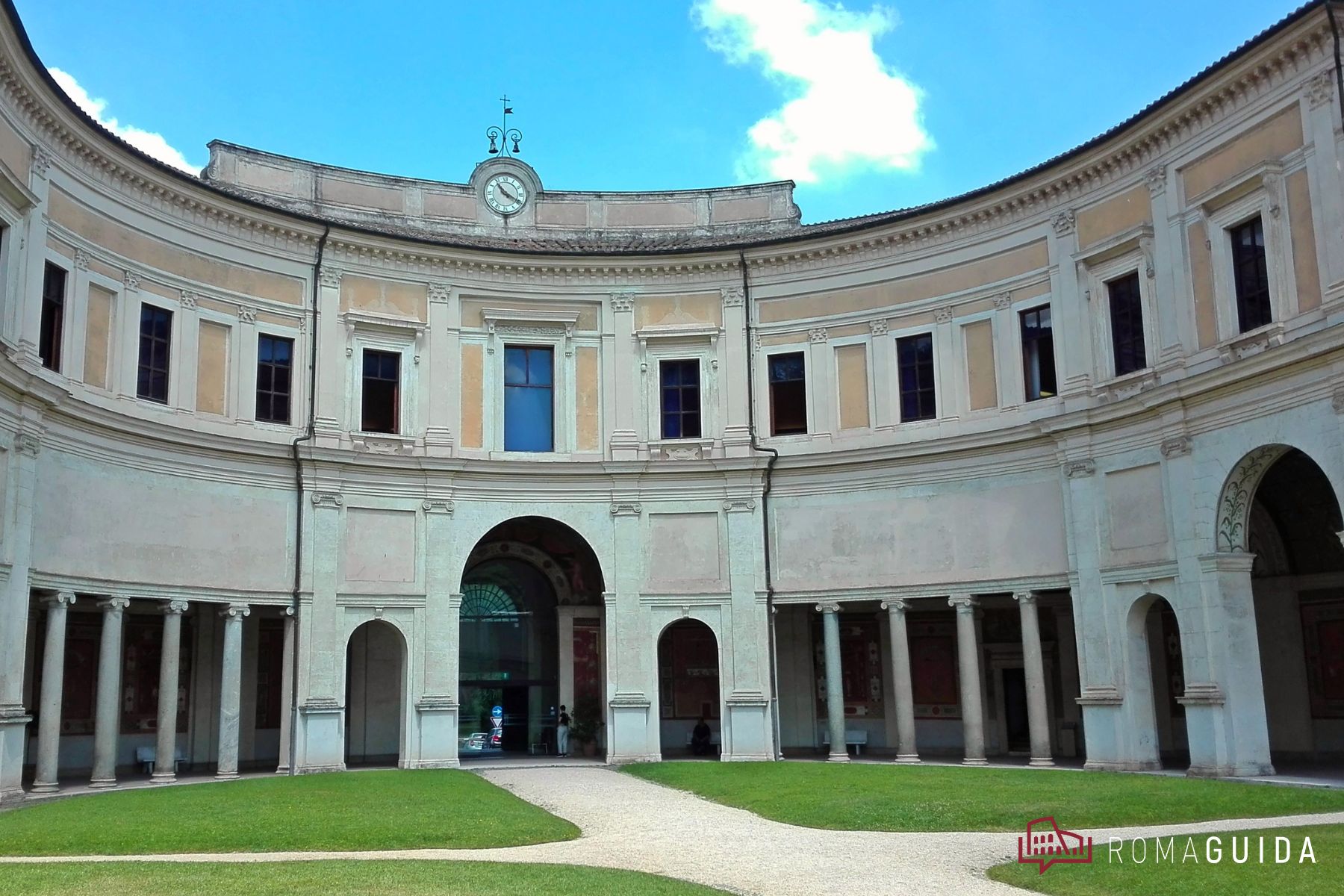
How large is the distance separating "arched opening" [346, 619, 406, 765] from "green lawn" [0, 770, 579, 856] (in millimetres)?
8609

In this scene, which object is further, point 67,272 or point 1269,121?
point 67,272

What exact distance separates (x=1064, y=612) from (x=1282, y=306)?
10.7m

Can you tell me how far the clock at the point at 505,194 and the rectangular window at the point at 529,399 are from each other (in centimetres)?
430

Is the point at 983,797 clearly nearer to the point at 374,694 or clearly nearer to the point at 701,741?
the point at 701,741

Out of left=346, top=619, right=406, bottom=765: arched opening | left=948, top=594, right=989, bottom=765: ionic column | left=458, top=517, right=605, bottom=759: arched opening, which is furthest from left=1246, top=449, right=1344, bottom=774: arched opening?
left=346, top=619, right=406, bottom=765: arched opening

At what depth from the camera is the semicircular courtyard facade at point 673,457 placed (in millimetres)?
24688

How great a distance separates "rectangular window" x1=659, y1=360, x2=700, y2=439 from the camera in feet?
110

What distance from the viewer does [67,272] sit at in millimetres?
26000

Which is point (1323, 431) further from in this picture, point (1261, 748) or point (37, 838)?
point (37, 838)

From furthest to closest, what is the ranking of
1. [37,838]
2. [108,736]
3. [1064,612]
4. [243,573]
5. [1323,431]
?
[1064,612], [243,573], [108,736], [1323,431], [37,838]

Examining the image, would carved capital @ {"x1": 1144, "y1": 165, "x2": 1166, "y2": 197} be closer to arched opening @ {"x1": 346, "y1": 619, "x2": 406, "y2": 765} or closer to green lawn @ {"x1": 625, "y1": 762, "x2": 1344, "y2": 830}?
green lawn @ {"x1": 625, "y1": 762, "x2": 1344, "y2": 830}

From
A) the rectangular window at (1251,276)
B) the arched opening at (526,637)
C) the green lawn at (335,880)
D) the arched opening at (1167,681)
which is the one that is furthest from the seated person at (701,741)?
the green lawn at (335,880)

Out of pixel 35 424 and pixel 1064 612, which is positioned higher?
pixel 35 424

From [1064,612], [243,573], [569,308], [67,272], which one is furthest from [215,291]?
[1064,612]
